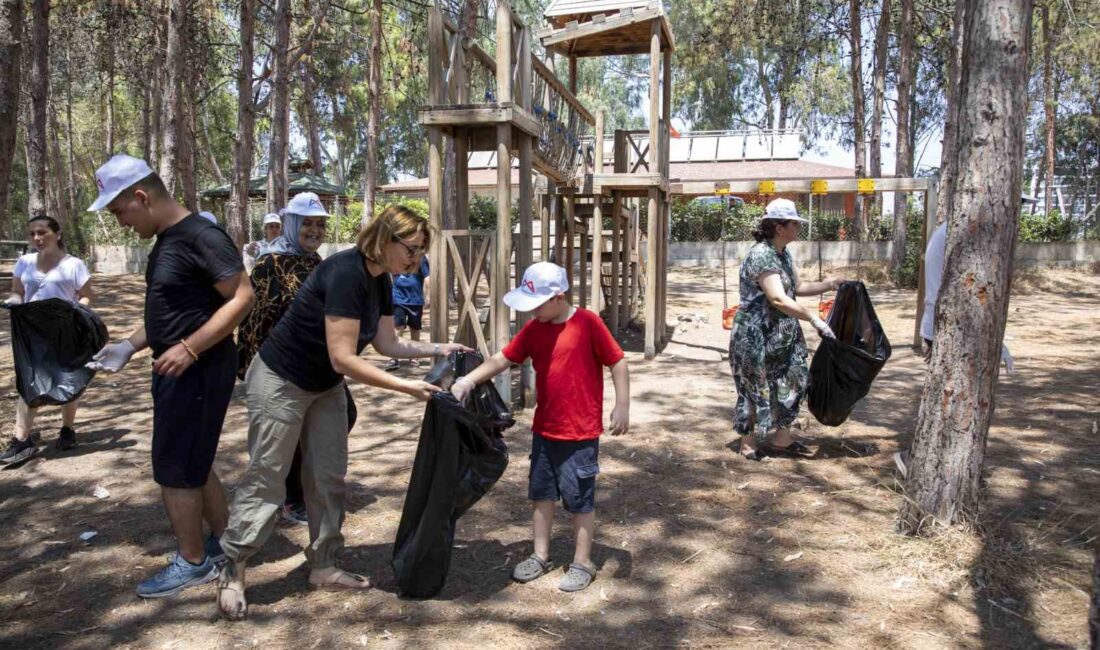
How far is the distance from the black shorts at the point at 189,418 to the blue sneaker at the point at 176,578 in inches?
18.2

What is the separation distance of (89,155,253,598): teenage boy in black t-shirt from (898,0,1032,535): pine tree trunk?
3006 millimetres

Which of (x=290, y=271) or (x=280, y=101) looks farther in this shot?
(x=280, y=101)

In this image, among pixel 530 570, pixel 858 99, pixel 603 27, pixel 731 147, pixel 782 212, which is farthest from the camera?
pixel 731 147

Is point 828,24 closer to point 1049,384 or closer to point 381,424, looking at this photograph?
point 1049,384

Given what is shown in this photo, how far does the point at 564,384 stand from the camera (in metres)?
3.31

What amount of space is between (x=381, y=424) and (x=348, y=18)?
26.0 meters

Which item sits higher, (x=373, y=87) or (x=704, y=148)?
(x=704, y=148)

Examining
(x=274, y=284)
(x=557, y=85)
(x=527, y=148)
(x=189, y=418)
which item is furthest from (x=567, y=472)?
(x=557, y=85)

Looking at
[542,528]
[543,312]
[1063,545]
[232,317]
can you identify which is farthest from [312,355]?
[1063,545]

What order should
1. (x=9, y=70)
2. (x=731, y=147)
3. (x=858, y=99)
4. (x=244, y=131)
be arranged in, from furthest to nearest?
(x=731, y=147), (x=858, y=99), (x=244, y=131), (x=9, y=70)

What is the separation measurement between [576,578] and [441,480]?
749 millimetres

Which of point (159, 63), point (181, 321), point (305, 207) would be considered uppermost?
point (159, 63)

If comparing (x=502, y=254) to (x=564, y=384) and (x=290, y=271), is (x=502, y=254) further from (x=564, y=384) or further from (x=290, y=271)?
(x=564, y=384)

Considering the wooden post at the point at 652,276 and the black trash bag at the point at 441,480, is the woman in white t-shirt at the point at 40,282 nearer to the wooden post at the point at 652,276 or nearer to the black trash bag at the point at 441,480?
the black trash bag at the point at 441,480
